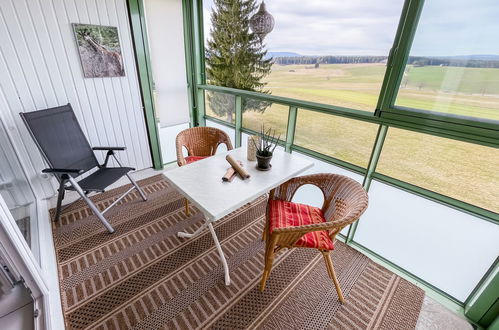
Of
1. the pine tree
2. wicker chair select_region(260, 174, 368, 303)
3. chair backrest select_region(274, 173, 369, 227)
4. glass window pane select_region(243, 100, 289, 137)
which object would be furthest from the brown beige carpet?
the pine tree

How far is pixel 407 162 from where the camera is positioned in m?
1.78

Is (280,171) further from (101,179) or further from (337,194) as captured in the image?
(101,179)

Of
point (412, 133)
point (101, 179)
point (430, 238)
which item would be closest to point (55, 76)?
point (101, 179)

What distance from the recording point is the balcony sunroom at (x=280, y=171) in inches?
56.7

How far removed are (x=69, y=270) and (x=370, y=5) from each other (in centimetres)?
326

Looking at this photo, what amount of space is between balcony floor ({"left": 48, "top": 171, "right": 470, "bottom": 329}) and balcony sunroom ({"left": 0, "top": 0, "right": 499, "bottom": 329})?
1cm

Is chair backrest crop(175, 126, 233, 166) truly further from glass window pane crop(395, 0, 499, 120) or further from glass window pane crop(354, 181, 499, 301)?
glass window pane crop(395, 0, 499, 120)

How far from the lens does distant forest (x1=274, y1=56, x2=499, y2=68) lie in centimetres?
135

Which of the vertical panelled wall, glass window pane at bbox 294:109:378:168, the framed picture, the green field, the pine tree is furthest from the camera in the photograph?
the pine tree

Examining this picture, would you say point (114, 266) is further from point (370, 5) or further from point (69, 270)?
point (370, 5)

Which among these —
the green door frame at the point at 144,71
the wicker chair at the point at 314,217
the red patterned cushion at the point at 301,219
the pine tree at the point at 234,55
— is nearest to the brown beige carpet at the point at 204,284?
the wicker chair at the point at 314,217

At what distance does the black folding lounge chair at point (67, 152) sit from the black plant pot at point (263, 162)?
1591mm

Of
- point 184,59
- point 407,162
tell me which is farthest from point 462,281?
point 184,59

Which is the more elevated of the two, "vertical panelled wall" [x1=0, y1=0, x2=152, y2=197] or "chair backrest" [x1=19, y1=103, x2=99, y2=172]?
"vertical panelled wall" [x1=0, y1=0, x2=152, y2=197]
